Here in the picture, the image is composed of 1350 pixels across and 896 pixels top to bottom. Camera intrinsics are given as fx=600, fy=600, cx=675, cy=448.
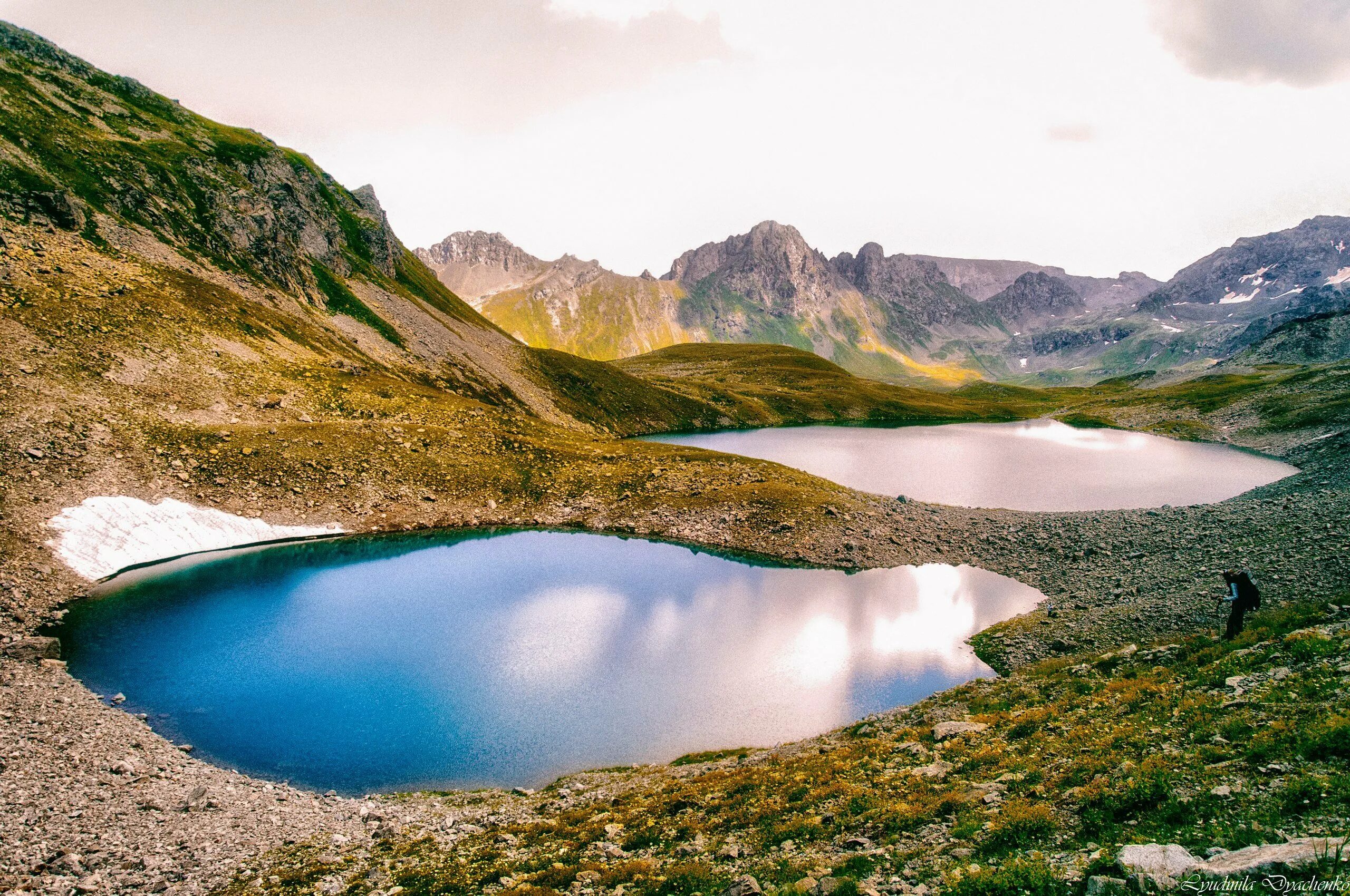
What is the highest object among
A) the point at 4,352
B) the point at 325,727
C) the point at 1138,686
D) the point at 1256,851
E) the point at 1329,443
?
the point at 4,352

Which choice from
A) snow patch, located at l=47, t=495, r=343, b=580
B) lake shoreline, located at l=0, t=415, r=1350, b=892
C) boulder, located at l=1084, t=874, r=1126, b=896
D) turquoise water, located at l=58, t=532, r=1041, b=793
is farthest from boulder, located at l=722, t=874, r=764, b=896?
snow patch, located at l=47, t=495, r=343, b=580

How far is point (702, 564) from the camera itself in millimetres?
57562

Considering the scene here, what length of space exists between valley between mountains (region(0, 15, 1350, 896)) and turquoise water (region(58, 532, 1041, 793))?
7.31ft

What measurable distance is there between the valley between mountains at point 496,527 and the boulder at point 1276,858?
0.14m

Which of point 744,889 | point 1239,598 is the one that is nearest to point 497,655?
point 744,889

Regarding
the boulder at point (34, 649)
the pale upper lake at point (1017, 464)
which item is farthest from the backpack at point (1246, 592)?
the boulder at point (34, 649)

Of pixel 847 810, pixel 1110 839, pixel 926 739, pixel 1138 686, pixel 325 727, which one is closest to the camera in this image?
pixel 1110 839

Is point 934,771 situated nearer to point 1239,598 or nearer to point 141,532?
point 1239,598

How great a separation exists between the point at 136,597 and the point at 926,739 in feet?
167

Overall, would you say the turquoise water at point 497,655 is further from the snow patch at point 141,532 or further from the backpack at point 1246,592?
the backpack at point 1246,592

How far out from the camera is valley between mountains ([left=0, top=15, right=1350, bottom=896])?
14352 mm

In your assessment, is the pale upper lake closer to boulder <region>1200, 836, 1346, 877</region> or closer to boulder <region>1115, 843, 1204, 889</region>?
boulder <region>1115, 843, 1204, 889</region>

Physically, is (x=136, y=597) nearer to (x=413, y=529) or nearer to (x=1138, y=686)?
(x=413, y=529)

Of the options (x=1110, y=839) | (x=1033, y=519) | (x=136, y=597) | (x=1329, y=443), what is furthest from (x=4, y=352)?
(x=1329, y=443)
